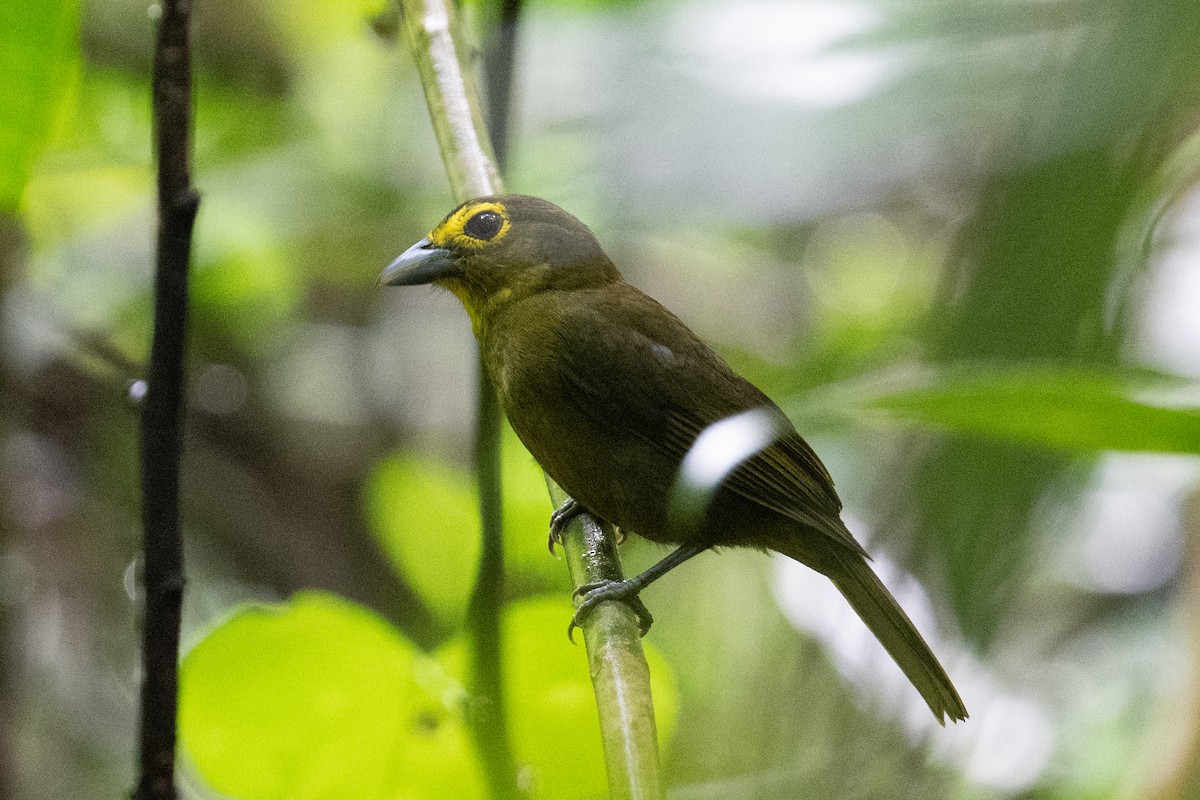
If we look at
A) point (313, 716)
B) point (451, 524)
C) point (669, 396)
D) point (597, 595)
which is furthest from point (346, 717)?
point (451, 524)

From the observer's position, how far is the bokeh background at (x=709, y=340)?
3.44 ft

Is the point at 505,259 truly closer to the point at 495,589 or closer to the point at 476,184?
the point at 476,184

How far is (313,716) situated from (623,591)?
1.86ft

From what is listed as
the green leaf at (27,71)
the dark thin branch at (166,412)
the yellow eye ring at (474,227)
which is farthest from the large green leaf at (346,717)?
the yellow eye ring at (474,227)

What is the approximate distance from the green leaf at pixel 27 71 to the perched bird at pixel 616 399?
952 mm

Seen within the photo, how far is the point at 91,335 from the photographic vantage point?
3309mm

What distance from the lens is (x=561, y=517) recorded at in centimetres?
236

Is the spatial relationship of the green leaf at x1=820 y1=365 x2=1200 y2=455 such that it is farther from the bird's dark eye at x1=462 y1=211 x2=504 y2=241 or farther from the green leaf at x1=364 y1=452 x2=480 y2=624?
the green leaf at x1=364 y1=452 x2=480 y2=624

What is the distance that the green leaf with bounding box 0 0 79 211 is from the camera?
53.7 inches

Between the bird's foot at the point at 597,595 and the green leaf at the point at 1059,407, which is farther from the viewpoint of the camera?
the bird's foot at the point at 597,595

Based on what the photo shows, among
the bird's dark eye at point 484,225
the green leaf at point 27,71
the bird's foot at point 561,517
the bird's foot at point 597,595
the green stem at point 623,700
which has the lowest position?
the green stem at point 623,700

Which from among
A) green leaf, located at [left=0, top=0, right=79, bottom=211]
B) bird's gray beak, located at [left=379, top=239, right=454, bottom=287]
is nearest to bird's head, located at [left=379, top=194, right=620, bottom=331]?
bird's gray beak, located at [left=379, top=239, right=454, bottom=287]

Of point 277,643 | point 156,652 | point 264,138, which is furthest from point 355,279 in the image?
point 156,652

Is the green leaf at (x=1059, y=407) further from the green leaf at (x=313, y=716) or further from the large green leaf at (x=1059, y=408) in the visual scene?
the green leaf at (x=313, y=716)
